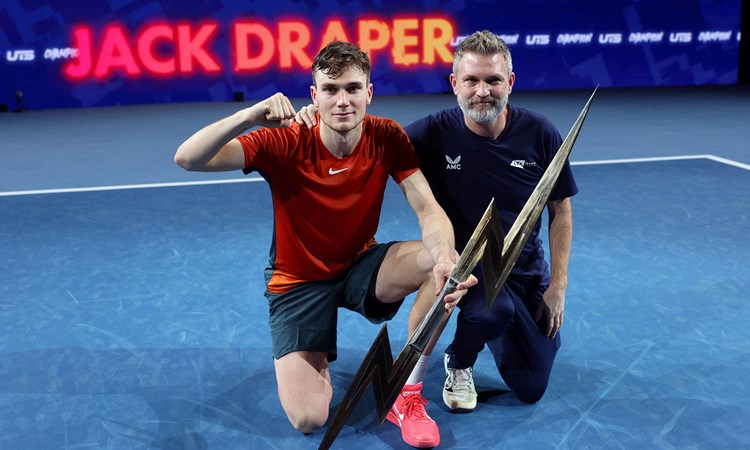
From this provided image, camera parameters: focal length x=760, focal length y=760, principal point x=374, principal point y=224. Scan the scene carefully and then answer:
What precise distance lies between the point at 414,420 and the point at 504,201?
0.99 m

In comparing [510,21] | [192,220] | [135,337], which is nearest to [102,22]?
[510,21]

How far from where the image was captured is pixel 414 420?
2.98m

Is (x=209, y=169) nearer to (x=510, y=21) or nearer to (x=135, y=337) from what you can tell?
(x=135, y=337)

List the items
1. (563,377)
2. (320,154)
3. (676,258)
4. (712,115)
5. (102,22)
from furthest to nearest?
1. (102,22)
2. (712,115)
3. (676,258)
4. (563,377)
5. (320,154)

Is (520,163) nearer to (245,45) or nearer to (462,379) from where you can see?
(462,379)

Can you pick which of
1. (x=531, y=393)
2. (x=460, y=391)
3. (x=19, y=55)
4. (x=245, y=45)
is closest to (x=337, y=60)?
(x=460, y=391)

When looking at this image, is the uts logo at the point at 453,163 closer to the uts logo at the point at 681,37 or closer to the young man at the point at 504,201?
the young man at the point at 504,201

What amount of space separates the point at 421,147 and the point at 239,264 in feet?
6.74

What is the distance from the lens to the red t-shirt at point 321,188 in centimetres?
312

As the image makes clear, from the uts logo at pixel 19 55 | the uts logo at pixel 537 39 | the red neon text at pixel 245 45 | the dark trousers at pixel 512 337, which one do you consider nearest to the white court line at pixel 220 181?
the dark trousers at pixel 512 337

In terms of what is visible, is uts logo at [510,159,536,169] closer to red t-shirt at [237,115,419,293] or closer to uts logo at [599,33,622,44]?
red t-shirt at [237,115,419,293]

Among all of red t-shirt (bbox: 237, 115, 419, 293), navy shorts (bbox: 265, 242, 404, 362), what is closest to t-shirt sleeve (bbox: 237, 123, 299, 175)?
red t-shirt (bbox: 237, 115, 419, 293)

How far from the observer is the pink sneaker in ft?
9.48

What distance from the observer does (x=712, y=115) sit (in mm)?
11594
